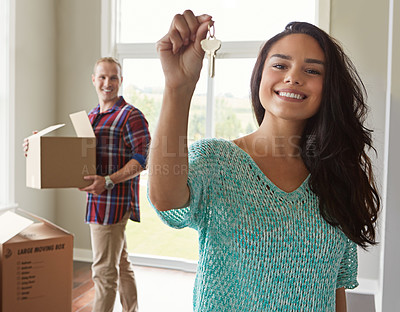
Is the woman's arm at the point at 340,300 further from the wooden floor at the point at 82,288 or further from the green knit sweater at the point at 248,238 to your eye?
the wooden floor at the point at 82,288

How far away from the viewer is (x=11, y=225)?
1620 mm

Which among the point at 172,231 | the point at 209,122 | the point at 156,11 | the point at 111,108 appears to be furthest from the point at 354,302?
the point at 156,11

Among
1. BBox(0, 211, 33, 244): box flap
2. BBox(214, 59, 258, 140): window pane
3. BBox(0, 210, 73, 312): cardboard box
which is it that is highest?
BBox(214, 59, 258, 140): window pane

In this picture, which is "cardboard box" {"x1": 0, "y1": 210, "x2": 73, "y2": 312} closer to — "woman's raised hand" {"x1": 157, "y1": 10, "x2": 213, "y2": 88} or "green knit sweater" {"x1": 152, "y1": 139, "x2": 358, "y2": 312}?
"green knit sweater" {"x1": 152, "y1": 139, "x2": 358, "y2": 312}

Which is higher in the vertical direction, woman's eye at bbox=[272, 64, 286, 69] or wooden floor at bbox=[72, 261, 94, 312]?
woman's eye at bbox=[272, 64, 286, 69]

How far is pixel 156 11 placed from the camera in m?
3.89

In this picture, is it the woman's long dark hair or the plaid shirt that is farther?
the plaid shirt

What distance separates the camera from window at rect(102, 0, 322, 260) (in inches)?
143

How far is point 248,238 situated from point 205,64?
3.17 m

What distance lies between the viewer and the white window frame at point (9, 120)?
3486mm

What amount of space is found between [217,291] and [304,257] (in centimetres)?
21

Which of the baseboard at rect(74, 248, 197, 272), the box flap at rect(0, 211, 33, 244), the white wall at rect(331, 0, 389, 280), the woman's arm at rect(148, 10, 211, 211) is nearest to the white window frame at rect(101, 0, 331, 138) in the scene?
the white wall at rect(331, 0, 389, 280)

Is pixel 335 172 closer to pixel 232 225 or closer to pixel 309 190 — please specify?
pixel 309 190

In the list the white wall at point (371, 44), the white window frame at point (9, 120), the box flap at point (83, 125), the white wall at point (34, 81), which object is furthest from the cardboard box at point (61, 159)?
the white wall at point (371, 44)
